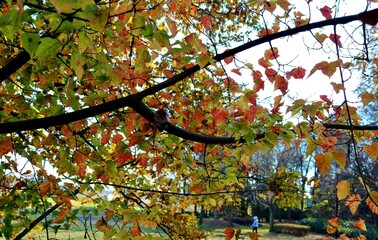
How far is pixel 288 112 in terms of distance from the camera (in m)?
1.55

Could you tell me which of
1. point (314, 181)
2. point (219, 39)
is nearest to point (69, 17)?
point (219, 39)

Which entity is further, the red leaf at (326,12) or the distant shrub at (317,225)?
the distant shrub at (317,225)

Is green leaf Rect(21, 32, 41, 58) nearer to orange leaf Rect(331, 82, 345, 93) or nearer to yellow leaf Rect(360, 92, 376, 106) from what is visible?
orange leaf Rect(331, 82, 345, 93)

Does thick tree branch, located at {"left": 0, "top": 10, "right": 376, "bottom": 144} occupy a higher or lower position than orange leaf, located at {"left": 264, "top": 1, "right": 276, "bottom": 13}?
lower

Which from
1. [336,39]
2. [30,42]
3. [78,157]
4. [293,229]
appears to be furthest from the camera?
[293,229]

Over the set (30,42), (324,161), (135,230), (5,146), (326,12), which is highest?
(326,12)

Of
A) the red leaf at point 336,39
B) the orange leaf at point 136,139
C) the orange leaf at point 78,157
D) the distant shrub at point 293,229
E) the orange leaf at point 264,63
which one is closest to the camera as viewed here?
the red leaf at point 336,39

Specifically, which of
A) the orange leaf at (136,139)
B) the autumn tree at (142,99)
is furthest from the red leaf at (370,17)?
the orange leaf at (136,139)

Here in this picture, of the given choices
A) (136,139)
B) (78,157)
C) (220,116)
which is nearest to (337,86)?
(220,116)

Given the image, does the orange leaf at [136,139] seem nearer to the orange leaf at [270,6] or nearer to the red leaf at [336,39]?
the orange leaf at [270,6]

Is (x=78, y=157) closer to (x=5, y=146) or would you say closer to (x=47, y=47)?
(x=5, y=146)

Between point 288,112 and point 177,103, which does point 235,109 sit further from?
point 288,112

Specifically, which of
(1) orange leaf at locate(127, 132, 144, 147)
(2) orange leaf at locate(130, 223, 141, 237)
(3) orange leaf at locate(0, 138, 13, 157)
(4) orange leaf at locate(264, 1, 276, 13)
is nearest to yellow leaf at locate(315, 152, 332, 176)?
(4) orange leaf at locate(264, 1, 276, 13)

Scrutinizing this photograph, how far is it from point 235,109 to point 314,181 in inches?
74.1
